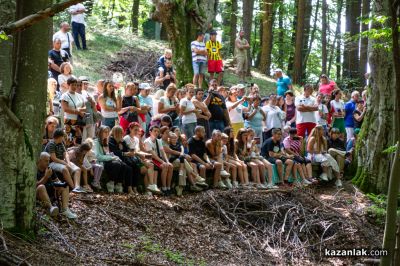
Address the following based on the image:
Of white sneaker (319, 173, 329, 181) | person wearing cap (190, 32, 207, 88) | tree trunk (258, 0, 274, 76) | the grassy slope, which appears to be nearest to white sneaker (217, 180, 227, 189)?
white sneaker (319, 173, 329, 181)

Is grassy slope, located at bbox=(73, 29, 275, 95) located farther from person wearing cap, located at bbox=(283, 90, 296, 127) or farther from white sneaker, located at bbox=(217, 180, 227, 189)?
white sneaker, located at bbox=(217, 180, 227, 189)

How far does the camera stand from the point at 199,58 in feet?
55.6

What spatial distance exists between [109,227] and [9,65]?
3.35m


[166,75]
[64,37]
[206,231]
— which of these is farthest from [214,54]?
[206,231]

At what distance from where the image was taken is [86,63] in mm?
20234

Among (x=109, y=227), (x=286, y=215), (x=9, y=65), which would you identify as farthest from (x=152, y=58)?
(x=9, y=65)

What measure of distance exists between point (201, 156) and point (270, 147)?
87.9 inches

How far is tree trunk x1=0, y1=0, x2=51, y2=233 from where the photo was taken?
7.64m

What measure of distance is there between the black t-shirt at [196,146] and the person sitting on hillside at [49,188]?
398 cm

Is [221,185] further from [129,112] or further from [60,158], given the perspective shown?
[60,158]

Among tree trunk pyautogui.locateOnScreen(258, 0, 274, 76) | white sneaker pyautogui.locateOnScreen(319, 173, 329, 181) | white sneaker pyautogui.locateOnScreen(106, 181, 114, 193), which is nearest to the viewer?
white sneaker pyautogui.locateOnScreen(106, 181, 114, 193)

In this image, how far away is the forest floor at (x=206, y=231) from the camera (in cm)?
866

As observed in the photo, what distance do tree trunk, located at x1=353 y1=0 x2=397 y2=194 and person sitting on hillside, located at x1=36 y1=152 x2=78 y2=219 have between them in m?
8.51

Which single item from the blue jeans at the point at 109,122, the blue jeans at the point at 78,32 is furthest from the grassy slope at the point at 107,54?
the blue jeans at the point at 109,122
